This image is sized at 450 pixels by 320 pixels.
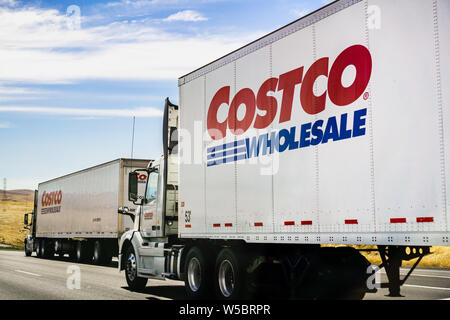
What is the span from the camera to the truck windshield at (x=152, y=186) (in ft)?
46.0

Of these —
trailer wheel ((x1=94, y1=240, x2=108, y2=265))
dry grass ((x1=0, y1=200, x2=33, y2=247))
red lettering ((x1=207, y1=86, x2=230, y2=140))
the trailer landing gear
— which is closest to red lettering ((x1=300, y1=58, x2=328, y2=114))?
the trailer landing gear

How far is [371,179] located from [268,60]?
3.15 m

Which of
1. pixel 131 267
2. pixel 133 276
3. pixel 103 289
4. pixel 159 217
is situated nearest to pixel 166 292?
pixel 133 276

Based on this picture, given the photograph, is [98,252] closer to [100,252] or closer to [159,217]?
[100,252]

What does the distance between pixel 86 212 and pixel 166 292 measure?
1438 cm

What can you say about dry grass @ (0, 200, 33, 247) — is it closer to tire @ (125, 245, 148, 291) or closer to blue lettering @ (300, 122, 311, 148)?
tire @ (125, 245, 148, 291)

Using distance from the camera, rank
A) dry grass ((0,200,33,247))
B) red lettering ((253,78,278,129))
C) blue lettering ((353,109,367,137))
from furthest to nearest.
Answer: dry grass ((0,200,33,247)) → red lettering ((253,78,278,129)) → blue lettering ((353,109,367,137))

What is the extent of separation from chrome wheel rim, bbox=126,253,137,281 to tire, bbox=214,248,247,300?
4.10m

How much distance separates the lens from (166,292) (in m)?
13.9

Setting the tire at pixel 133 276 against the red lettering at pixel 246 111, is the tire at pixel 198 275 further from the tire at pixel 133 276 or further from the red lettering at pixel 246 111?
the tire at pixel 133 276

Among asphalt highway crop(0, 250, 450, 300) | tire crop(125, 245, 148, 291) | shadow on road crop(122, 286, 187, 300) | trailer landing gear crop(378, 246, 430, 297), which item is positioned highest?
trailer landing gear crop(378, 246, 430, 297)

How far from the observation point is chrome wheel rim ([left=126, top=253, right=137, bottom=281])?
1441 centimetres

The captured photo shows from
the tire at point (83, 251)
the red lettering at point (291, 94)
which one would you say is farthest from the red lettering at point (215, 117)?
the tire at point (83, 251)
